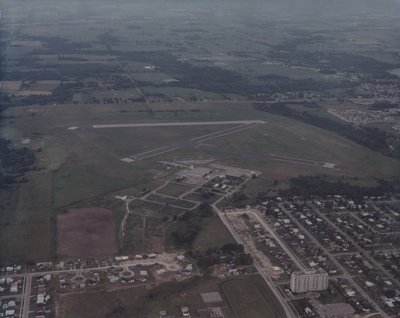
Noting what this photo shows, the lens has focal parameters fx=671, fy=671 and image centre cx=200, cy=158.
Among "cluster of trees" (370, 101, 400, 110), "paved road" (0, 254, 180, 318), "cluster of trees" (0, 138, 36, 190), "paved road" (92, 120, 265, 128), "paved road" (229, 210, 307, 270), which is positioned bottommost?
"paved road" (92, 120, 265, 128)

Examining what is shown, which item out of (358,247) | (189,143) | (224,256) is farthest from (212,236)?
(189,143)

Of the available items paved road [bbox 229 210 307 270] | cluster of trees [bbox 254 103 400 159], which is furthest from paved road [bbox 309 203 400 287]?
cluster of trees [bbox 254 103 400 159]

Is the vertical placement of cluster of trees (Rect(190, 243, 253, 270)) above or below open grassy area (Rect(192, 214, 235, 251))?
above

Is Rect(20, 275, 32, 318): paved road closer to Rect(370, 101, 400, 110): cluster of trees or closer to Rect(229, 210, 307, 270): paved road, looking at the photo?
Rect(229, 210, 307, 270): paved road

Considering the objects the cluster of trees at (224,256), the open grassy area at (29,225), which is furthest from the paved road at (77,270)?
the open grassy area at (29,225)

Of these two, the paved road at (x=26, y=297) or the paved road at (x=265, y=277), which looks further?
the paved road at (x=265, y=277)

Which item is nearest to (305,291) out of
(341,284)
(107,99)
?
(341,284)

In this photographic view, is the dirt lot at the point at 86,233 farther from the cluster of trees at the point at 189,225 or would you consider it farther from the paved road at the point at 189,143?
the paved road at the point at 189,143
